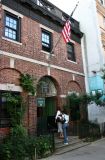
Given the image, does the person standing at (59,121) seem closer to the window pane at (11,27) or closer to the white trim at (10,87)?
the white trim at (10,87)

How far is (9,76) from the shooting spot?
13898mm

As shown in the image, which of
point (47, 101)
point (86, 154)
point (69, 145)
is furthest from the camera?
point (47, 101)

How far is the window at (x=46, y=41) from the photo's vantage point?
17247mm

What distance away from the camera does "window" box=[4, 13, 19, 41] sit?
47.9 feet

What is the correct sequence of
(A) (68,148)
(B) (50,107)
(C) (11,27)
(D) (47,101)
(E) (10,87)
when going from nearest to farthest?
(E) (10,87) < (A) (68,148) < (C) (11,27) < (B) (50,107) < (D) (47,101)

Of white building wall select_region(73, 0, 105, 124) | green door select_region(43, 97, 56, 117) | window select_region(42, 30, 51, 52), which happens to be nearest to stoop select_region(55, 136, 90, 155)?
green door select_region(43, 97, 56, 117)

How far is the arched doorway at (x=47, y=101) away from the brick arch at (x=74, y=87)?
1.56 metres

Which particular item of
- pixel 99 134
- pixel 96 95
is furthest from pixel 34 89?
pixel 99 134

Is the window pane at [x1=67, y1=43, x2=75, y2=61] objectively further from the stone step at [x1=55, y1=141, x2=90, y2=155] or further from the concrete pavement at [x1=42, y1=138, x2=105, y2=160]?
the concrete pavement at [x1=42, y1=138, x2=105, y2=160]

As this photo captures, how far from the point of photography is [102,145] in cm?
1530

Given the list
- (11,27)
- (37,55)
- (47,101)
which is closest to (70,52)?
(47,101)

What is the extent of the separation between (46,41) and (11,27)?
3256 millimetres

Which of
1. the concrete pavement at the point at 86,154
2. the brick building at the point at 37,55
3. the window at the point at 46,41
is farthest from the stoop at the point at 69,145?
the window at the point at 46,41

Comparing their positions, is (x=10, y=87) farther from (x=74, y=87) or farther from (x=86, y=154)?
(x=74, y=87)
